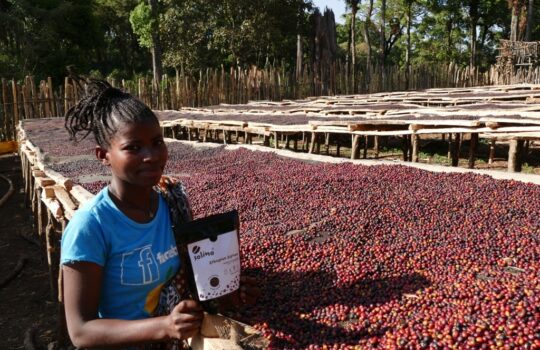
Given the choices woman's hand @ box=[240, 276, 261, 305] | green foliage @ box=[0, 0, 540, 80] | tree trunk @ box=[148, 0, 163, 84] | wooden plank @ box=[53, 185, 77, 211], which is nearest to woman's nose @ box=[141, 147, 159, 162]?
woman's hand @ box=[240, 276, 261, 305]

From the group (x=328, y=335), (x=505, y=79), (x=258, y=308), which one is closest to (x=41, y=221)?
(x=258, y=308)

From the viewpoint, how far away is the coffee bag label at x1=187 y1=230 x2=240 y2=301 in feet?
5.00

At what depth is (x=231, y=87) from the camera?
16688 mm

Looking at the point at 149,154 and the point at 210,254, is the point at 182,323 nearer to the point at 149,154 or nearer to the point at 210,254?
the point at 210,254

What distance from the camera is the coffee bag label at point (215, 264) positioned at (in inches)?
60.1

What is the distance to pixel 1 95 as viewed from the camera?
13.7 metres

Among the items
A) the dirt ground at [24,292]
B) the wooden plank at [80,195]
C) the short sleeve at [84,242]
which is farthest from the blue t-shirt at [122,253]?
the dirt ground at [24,292]

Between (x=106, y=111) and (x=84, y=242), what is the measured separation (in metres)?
0.51

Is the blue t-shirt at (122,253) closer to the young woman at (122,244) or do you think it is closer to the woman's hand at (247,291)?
the young woman at (122,244)

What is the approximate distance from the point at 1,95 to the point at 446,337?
49.6ft

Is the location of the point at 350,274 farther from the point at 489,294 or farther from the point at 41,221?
the point at 41,221

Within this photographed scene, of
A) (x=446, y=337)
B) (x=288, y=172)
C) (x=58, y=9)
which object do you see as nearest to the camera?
(x=446, y=337)

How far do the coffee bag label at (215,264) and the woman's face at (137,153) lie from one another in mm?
334

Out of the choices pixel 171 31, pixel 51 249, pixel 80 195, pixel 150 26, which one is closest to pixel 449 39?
pixel 171 31
